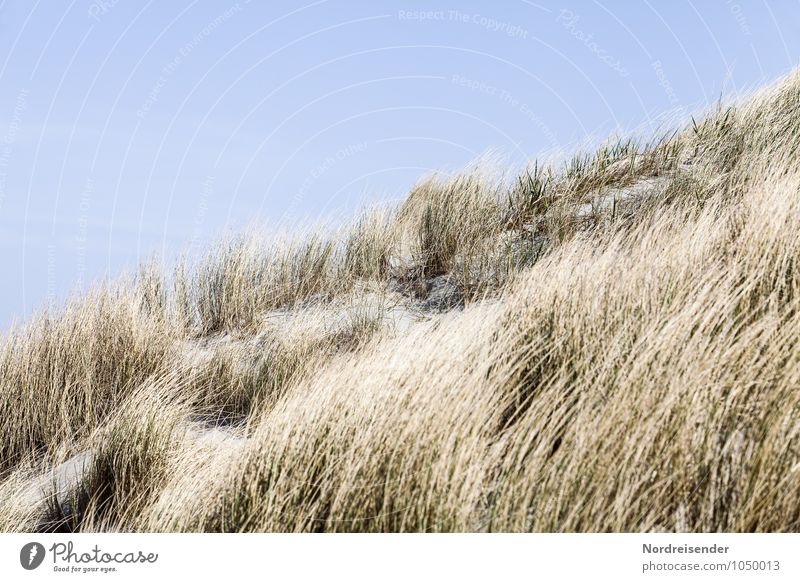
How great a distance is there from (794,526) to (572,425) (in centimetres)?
65

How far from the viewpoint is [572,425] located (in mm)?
2041

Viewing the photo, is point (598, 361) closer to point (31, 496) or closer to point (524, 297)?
point (524, 297)

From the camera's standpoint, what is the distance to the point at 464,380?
7.94 ft

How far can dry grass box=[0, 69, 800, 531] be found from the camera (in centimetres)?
189
